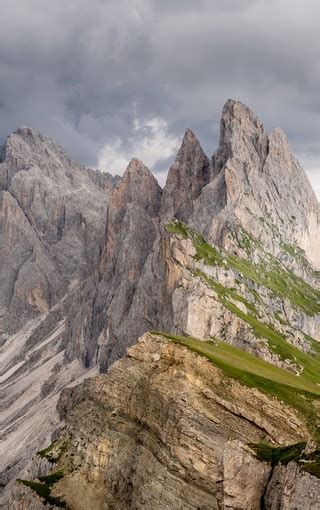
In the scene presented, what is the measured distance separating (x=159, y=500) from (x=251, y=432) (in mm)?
11136

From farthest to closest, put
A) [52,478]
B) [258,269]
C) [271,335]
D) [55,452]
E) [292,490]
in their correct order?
[258,269]
[271,335]
[55,452]
[52,478]
[292,490]

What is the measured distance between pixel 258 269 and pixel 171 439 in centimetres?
13155

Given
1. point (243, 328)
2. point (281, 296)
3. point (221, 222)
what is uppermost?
point (221, 222)

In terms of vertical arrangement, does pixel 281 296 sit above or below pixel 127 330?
above

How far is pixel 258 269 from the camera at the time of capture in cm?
17975

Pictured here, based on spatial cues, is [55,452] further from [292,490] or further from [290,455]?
[292,490]

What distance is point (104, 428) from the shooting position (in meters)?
59.3

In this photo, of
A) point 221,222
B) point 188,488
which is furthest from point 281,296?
point 188,488

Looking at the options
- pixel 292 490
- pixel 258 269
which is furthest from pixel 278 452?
pixel 258 269

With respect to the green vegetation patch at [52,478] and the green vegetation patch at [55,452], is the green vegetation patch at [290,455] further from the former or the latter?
the green vegetation patch at [55,452]

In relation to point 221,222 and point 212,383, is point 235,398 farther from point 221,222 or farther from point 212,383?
point 221,222

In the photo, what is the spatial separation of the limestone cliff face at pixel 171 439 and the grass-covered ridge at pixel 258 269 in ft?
263

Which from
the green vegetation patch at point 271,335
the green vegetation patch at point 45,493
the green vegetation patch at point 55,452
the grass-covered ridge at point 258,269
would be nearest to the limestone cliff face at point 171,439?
the green vegetation patch at point 45,493

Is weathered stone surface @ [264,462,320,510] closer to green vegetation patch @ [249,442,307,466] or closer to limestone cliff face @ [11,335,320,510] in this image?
limestone cliff face @ [11,335,320,510]
